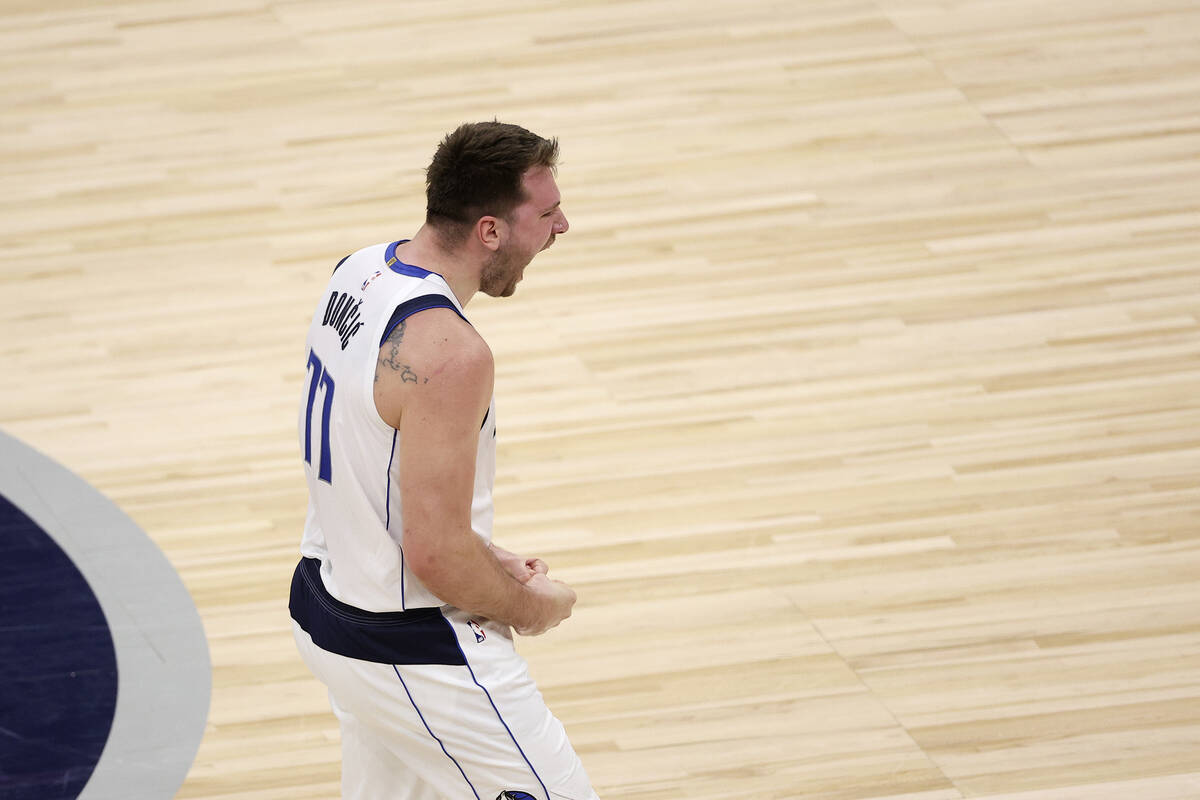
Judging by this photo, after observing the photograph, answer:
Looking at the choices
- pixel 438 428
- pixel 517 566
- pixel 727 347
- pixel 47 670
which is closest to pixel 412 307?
pixel 438 428

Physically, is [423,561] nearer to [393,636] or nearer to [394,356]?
[393,636]

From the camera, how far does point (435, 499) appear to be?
7.66 ft

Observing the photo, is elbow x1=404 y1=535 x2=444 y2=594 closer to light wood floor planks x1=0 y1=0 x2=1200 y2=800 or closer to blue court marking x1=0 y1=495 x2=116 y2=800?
light wood floor planks x1=0 y1=0 x2=1200 y2=800

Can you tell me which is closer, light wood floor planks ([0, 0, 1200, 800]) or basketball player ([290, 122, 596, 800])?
basketball player ([290, 122, 596, 800])

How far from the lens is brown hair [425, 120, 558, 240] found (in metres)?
2.40

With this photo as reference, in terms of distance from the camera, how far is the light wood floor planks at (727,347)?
366cm

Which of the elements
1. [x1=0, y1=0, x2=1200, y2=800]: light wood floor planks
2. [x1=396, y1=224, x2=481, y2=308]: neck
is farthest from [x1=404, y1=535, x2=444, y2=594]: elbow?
[x1=0, y1=0, x2=1200, y2=800]: light wood floor planks

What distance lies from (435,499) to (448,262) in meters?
0.37

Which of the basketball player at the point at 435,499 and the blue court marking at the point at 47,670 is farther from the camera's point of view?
the blue court marking at the point at 47,670

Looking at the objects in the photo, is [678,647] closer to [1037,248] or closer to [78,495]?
[78,495]

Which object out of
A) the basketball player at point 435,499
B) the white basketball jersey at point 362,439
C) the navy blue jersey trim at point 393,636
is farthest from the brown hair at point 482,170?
the navy blue jersey trim at point 393,636

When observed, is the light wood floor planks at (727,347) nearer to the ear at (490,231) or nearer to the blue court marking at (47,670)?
the blue court marking at (47,670)

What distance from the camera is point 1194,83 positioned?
6.31 m

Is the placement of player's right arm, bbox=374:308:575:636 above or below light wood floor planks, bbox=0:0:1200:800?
above
